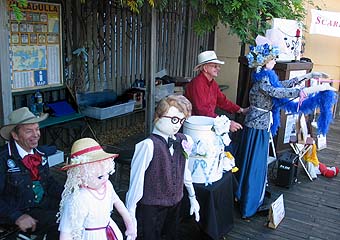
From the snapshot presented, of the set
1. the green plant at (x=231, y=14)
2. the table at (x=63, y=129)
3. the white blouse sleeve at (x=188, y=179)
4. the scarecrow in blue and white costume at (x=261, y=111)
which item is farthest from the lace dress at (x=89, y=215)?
the table at (x=63, y=129)

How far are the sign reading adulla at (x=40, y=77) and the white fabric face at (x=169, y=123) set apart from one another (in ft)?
10.1

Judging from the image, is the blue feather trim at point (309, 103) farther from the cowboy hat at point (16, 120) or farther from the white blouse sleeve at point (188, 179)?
the cowboy hat at point (16, 120)

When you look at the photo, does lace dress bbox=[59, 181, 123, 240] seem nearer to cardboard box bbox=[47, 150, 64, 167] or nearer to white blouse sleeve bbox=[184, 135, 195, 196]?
white blouse sleeve bbox=[184, 135, 195, 196]

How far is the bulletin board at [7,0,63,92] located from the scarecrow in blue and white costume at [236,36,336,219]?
2.79 m

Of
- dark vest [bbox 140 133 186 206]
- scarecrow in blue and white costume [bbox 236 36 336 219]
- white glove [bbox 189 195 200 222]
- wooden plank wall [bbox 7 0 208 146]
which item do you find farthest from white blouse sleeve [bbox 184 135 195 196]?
wooden plank wall [bbox 7 0 208 146]

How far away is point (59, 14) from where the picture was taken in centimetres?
526

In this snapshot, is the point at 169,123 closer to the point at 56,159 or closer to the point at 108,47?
the point at 56,159

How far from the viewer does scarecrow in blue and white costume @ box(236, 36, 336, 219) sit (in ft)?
12.3

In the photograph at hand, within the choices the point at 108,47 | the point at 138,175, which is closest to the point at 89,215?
the point at 138,175

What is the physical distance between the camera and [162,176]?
8.40ft

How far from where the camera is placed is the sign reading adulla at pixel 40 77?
200 inches

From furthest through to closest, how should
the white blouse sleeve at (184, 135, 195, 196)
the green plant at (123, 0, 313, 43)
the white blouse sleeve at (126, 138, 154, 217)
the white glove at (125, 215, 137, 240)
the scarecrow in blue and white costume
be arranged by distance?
the green plant at (123, 0, 313, 43) < the scarecrow in blue and white costume < the white blouse sleeve at (184, 135, 195, 196) < the white blouse sleeve at (126, 138, 154, 217) < the white glove at (125, 215, 137, 240)

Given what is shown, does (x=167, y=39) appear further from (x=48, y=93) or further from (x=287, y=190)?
(x=287, y=190)

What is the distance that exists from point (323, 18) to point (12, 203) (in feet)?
23.0
